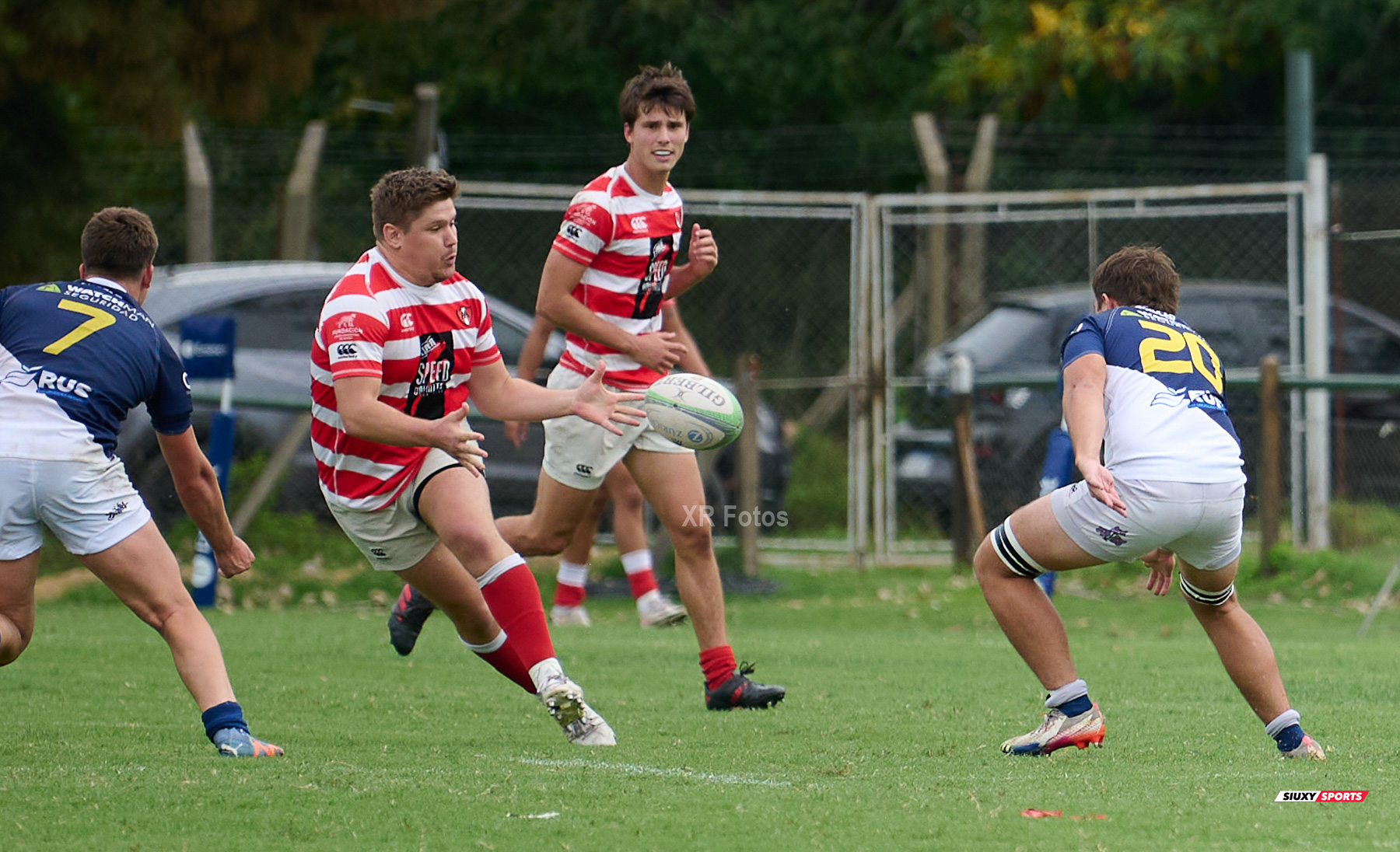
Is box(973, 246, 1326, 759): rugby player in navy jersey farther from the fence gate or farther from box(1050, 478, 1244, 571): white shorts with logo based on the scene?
the fence gate

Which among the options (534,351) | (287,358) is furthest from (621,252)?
(287,358)

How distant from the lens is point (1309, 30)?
51.9ft

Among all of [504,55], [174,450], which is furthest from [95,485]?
[504,55]

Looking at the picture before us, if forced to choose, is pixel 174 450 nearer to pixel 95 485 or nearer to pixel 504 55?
pixel 95 485

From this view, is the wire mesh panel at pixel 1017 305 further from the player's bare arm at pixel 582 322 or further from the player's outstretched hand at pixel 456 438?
the player's outstretched hand at pixel 456 438

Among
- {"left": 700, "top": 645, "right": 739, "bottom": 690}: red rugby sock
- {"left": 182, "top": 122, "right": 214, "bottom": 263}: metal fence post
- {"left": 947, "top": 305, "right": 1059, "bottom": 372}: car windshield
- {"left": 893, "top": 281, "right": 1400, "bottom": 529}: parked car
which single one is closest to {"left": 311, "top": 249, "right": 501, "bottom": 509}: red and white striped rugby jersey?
{"left": 700, "top": 645, "right": 739, "bottom": 690}: red rugby sock

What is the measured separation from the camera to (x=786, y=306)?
41.9 ft

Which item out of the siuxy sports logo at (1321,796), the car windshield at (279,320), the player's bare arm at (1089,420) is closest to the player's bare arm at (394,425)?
the player's bare arm at (1089,420)

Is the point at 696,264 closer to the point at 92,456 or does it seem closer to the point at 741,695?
the point at 741,695

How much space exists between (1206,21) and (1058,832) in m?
13.6

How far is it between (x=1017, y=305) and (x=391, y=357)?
7597mm

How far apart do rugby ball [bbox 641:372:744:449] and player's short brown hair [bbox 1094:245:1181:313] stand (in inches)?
57.6

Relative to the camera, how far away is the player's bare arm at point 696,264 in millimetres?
6672

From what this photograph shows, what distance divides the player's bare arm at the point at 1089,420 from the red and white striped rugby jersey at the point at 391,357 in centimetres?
189
